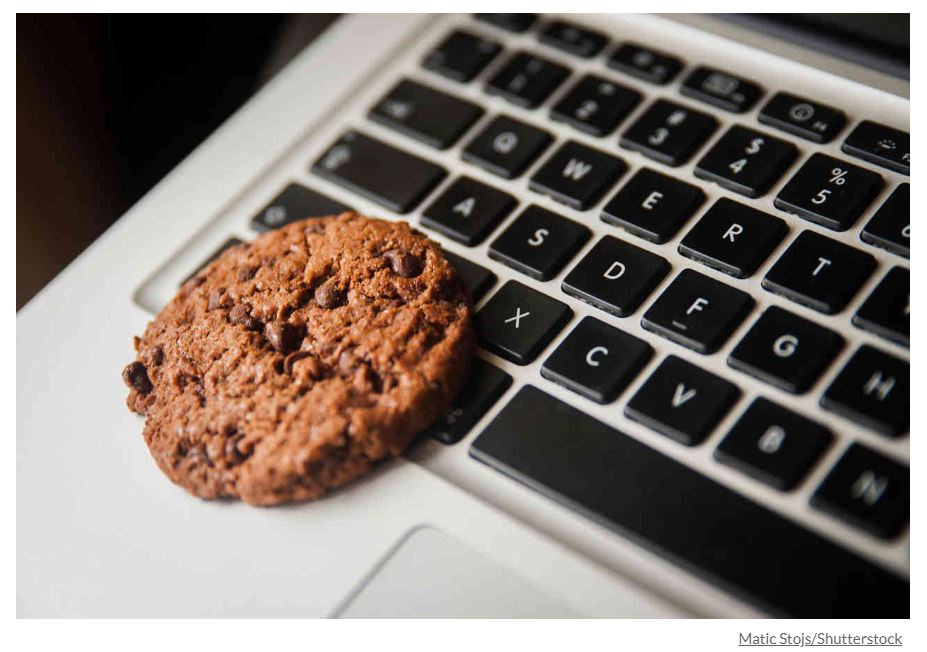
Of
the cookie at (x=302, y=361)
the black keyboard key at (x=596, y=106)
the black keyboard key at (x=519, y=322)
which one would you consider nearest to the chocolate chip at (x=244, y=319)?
the cookie at (x=302, y=361)

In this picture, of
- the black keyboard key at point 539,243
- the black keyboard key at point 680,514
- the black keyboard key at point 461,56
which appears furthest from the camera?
the black keyboard key at point 461,56

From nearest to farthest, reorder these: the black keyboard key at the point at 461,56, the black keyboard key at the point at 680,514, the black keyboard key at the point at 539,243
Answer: the black keyboard key at the point at 680,514, the black keyboard key at the point at 539,243, the black keyboard key at the point at 461,56

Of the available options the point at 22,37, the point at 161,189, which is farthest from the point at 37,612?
the point at 22,37

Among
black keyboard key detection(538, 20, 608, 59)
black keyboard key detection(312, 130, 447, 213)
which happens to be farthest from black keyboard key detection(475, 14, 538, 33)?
black keyboard key detection(312, 130, 447, 213)

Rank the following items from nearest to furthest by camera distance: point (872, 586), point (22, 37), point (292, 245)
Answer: point (872, 586) → point (292, 245) → point (22, 37)

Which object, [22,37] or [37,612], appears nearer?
[37,612]

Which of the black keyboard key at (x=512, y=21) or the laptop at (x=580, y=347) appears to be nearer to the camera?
A: the laptop at (x=580, y=347)

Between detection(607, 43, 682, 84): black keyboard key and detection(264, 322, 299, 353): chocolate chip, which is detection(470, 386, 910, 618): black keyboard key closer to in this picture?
detection(264, 322, 299, 353): chocolate chip

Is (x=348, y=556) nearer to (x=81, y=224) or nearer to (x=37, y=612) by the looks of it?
(x=37, y=612)

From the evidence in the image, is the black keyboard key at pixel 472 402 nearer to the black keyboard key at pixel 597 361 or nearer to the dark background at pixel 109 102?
the black keyboard key at pixel 597 361
